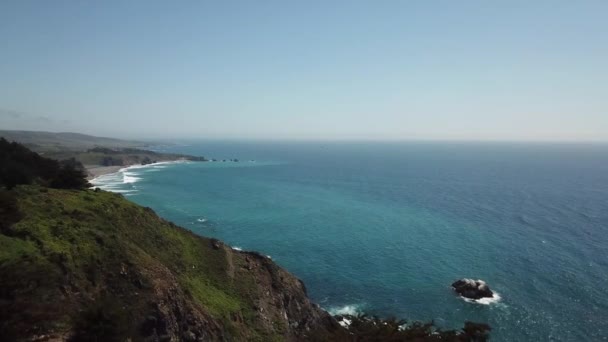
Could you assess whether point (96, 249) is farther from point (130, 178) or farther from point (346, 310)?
point (130, 178)

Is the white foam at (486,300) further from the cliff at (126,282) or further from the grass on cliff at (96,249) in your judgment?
the grass on cliff at (96,249)

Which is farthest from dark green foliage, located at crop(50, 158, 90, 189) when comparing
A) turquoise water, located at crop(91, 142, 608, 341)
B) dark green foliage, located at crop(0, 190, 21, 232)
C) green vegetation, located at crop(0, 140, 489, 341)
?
turquoise water, located at crop(91, 142, 608, 341)

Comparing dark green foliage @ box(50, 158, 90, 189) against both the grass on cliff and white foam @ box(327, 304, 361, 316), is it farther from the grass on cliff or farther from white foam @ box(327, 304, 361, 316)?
white foam @ box(327, 304, 361, 316)

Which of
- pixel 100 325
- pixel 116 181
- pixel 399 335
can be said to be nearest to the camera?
pixel 100 325

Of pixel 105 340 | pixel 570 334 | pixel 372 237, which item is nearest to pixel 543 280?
pixel 570 334

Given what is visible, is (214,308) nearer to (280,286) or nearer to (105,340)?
(280,286)

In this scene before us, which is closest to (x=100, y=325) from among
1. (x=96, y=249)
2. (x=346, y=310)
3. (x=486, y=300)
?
(x=96, y=249)

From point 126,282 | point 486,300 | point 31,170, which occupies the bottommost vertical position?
point 486,300
